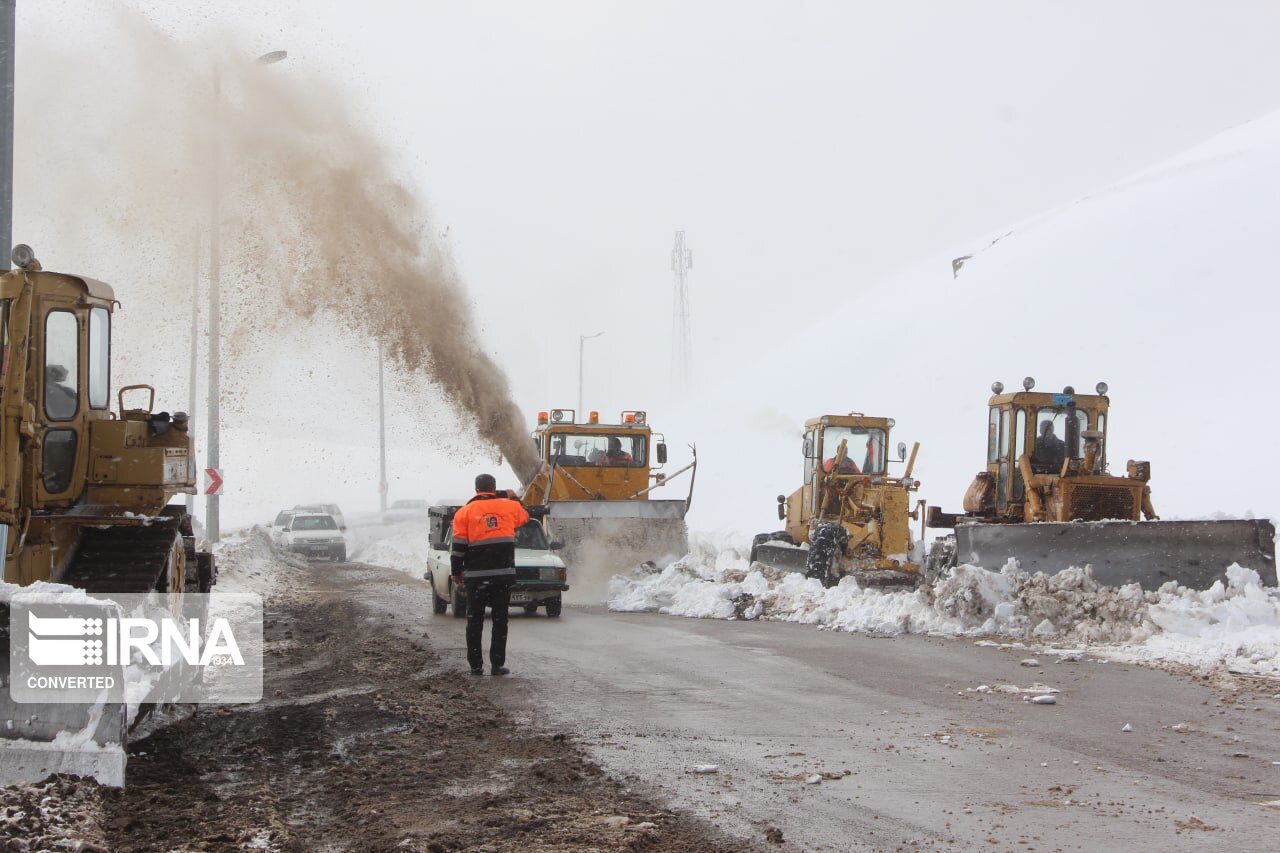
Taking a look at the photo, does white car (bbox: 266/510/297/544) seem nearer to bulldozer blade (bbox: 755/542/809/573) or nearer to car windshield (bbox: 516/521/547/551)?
bulldozer blade (bbox: 755/542/809/573)

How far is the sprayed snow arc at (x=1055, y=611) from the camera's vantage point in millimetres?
13445

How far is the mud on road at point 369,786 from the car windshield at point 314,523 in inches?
1180

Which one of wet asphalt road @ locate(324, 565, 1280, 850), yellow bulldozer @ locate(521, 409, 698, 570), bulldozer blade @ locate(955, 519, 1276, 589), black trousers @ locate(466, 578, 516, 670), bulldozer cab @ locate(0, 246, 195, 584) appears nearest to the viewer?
wet asphalt road @ locate(324, 565, 1280, 850)

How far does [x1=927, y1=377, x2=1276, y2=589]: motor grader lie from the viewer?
15.2 metres

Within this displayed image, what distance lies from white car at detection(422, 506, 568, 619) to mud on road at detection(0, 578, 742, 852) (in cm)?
712

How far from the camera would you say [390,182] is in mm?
21672

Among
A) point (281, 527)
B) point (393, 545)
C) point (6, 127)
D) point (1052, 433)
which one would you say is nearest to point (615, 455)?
point (1052, 433)

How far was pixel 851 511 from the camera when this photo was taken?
829 inches

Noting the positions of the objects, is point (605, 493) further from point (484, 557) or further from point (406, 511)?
point (406, 511)

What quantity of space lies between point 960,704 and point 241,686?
5888 mm

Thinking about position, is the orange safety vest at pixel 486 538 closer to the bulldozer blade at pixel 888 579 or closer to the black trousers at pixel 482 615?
the black trousers at pixel 482 615

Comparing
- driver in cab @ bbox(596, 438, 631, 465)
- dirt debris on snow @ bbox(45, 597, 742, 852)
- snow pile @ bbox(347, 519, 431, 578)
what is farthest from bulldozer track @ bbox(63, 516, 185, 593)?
snow pile @ bbox(347, 519, 431, 578)

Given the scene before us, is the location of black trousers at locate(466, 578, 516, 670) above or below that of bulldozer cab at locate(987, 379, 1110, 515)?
below

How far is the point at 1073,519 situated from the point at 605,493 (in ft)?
34.2
